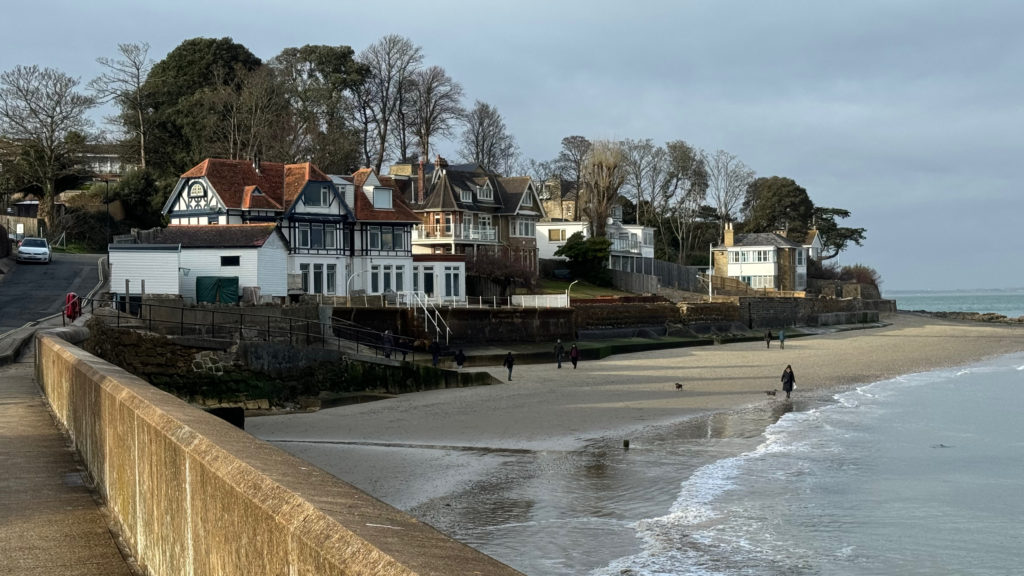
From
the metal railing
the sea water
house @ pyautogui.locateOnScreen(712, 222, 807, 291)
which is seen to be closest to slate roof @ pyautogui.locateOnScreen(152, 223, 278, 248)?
the metal railing

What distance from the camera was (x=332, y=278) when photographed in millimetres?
55656

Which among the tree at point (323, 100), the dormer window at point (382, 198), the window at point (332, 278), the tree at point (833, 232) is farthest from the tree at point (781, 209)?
the window at point (332, 278)

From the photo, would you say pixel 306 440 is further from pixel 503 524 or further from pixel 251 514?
pixel 251 514

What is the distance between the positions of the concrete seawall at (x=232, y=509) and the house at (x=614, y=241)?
75.9 meters

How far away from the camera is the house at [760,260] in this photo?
336 ft

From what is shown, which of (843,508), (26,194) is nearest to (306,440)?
(843,508)

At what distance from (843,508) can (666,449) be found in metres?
6.85

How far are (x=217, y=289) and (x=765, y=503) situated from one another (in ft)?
101

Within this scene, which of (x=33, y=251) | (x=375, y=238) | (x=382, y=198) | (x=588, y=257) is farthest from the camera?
(x=588, y=257)

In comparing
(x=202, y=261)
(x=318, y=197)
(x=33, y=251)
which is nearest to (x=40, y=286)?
(x=202, y=261)

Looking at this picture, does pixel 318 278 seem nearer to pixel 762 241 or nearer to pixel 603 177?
pixel 603 177

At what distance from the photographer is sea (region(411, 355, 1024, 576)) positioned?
50.9ft

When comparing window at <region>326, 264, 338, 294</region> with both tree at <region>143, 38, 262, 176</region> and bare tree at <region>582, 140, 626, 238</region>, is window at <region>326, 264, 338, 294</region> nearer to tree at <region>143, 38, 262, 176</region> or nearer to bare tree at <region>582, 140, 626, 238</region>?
tree at <region>143, 38, 262, 176</region>

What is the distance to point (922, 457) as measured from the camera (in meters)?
25.0
